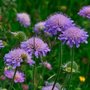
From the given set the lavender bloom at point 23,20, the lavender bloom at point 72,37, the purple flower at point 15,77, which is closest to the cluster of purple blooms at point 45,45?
the lavender bloom at point 72,37

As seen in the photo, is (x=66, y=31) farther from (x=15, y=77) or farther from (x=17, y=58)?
(x=15, y=77)

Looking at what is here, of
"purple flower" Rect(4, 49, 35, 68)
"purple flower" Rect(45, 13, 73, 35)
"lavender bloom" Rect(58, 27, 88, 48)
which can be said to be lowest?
"purple flower" Rect(4, 49, 35, 68)

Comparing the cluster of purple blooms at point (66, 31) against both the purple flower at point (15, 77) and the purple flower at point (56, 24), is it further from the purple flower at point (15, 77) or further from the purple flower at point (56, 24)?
the purple flower at point (15, 77)

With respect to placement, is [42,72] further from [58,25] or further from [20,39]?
[58,25]

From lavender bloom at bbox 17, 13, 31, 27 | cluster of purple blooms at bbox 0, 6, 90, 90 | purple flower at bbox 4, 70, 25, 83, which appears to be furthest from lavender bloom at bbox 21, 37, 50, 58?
lavender bloom at bbox 17, 13, 31, 27

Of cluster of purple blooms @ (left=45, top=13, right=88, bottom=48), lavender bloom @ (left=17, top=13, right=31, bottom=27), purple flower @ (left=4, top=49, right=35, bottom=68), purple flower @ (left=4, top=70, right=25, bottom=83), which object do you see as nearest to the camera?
purple flower @ (left=4, top=49, right=35, bottom=68)

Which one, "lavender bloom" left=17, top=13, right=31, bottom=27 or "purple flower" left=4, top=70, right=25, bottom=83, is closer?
"purple flower" left=4, top=70, right=25, bottom=83

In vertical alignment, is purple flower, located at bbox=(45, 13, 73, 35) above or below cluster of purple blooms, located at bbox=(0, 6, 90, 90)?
above

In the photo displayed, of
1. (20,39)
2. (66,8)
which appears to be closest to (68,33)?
(20,39)

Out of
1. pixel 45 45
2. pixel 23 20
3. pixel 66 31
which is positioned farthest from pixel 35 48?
pixel 23 20

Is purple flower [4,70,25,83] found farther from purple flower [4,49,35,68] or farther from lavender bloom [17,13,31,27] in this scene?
lavender bloom [17,13,31,27]
